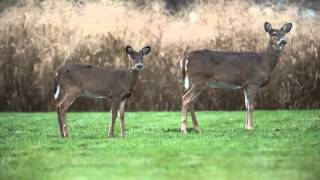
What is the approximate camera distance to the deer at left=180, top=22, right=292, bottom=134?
1294 cm

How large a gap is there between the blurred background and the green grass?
2.63 meters

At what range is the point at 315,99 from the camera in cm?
1773

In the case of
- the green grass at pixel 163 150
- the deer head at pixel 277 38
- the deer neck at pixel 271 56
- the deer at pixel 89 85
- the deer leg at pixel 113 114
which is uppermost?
the deer head at pixel 277 38

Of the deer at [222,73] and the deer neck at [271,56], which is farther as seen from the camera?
the deer neck at [271,56]

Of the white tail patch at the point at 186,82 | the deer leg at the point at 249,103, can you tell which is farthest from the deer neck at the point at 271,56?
the white tail patch at the point at 186,82

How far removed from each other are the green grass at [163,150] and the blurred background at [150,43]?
2.63m

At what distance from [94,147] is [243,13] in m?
10.8

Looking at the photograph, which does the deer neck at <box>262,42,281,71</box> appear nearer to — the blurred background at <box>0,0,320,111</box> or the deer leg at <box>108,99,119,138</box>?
the deer leg at <box>108,99,119,138</box>

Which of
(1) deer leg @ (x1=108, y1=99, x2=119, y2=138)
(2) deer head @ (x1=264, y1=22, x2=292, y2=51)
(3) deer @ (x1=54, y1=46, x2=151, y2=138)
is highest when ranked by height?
(2) deer head @ (x1=264, y1=22, x2=292, y2=51)

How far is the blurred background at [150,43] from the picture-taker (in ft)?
58.3

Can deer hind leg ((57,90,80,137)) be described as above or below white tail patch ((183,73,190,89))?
below

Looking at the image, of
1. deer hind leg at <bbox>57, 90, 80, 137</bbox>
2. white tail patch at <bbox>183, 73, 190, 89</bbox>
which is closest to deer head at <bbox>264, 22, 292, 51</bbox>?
white tail patch at <bbox>183, 73, 190, 89</bbox>

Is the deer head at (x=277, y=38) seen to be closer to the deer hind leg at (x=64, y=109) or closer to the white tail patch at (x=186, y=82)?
the white tail patch at (x=186, y=82)

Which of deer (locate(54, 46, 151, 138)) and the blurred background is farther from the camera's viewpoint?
the blurred background
